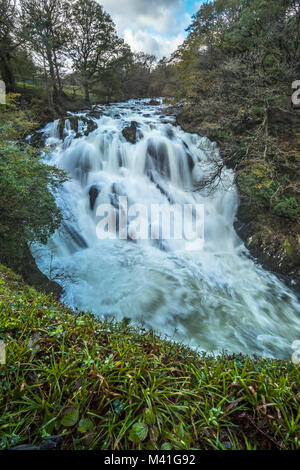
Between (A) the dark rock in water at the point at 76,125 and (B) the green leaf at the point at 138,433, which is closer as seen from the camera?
(B) the green leaf at the point at 138,433

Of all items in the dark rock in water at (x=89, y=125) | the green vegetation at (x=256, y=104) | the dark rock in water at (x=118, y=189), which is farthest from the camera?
the dark rock in water at (x=89, y=125)

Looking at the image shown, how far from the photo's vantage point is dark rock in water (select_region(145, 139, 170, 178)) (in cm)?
1157

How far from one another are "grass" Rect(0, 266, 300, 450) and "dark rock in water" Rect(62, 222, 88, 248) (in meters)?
6.67

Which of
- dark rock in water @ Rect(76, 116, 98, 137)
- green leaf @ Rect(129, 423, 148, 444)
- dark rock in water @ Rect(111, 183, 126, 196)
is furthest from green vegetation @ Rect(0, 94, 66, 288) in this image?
dark rock in water @ Rect(76, 116, 98, 137)

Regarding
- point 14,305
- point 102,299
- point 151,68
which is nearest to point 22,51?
point 102,299

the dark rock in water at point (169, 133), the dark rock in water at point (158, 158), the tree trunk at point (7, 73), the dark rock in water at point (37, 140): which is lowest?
the dark rock in water at point (158, 158)

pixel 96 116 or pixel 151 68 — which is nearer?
pixel 96 116

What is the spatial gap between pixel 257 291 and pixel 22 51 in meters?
23.4

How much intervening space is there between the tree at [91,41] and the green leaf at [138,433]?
27.8 meters

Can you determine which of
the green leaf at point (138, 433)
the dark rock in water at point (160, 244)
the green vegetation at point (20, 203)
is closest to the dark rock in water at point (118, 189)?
the dark rock in water at point (160, 244)

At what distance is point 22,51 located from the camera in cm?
1614

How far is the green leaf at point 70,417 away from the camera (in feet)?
3.96

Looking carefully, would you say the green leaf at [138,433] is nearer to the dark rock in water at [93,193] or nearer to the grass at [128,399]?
the grass at [128,399]
